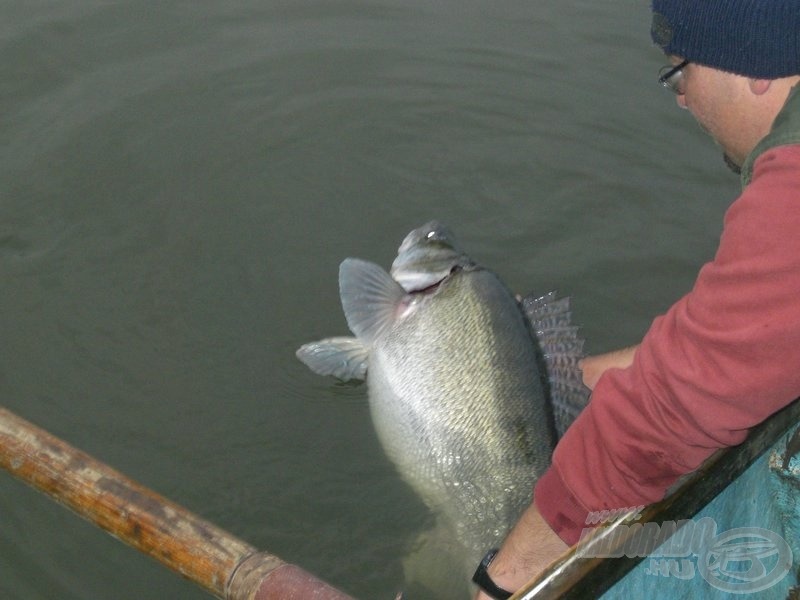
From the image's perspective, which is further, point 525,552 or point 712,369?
point 525,552

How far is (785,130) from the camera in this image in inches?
65.4

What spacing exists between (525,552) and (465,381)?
3.16ft

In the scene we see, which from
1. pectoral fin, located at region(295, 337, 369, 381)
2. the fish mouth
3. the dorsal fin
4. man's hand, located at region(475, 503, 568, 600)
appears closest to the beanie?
man's hand, located at region(475, 503, 568, 600)

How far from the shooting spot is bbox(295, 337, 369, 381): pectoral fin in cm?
365

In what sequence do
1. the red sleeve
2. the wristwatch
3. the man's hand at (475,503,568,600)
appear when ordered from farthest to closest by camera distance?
the wristwatch, the man's hand at (475,503,568,600), the red sleeve

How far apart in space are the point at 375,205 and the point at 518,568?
10.4 feet

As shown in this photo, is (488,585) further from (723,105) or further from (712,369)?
(723,105)

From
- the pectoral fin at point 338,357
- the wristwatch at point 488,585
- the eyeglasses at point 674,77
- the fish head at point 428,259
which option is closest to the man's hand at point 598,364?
the fish head at point 428,259

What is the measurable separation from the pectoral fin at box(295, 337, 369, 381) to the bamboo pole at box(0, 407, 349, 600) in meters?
1.41

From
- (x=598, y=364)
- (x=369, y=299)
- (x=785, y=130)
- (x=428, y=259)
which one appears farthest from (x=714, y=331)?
(x=369, y=299)

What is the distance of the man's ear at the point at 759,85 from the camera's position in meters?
2.02

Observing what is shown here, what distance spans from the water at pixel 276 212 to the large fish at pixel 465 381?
40 cm


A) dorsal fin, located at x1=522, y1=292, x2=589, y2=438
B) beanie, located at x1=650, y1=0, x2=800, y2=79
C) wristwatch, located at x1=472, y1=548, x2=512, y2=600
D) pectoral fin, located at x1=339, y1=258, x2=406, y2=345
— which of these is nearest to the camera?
beanie, located at x1=650, y1=0, x2=800, y2=79

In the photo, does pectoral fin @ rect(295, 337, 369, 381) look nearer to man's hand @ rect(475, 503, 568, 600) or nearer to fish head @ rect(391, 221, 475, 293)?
fish head @ rect(391, 221, 475, 293)
